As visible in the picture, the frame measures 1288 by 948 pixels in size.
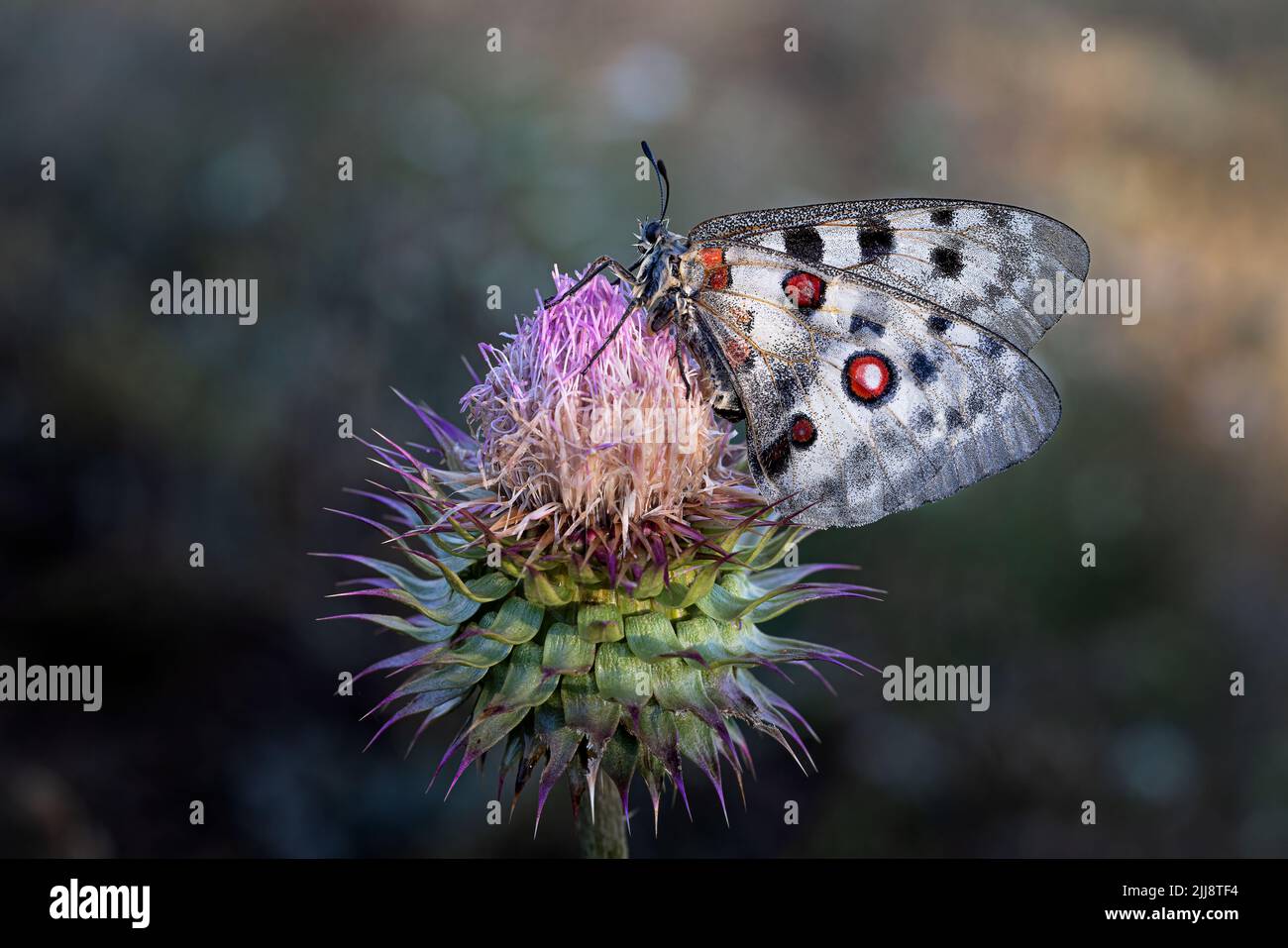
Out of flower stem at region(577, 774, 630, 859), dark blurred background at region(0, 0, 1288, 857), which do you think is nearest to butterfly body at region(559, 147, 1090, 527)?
flower stem at region(577, 774, 630, 859)

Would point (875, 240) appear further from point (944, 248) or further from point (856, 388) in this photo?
point (856, 388)

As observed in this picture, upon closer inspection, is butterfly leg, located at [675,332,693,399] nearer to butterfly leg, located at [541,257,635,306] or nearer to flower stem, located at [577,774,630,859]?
butterfly leg, located at [541,257,635,306]

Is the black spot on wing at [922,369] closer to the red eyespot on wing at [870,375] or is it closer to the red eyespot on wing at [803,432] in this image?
the red eyespot on wing at [870,375]

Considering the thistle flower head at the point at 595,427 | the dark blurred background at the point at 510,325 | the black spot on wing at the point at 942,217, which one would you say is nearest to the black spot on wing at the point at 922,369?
the black spot on wing at the point at 942,217

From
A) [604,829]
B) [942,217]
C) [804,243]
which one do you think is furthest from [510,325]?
[604,829]

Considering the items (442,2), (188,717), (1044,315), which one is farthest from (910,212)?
(442,2)

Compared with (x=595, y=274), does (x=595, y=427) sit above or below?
below
